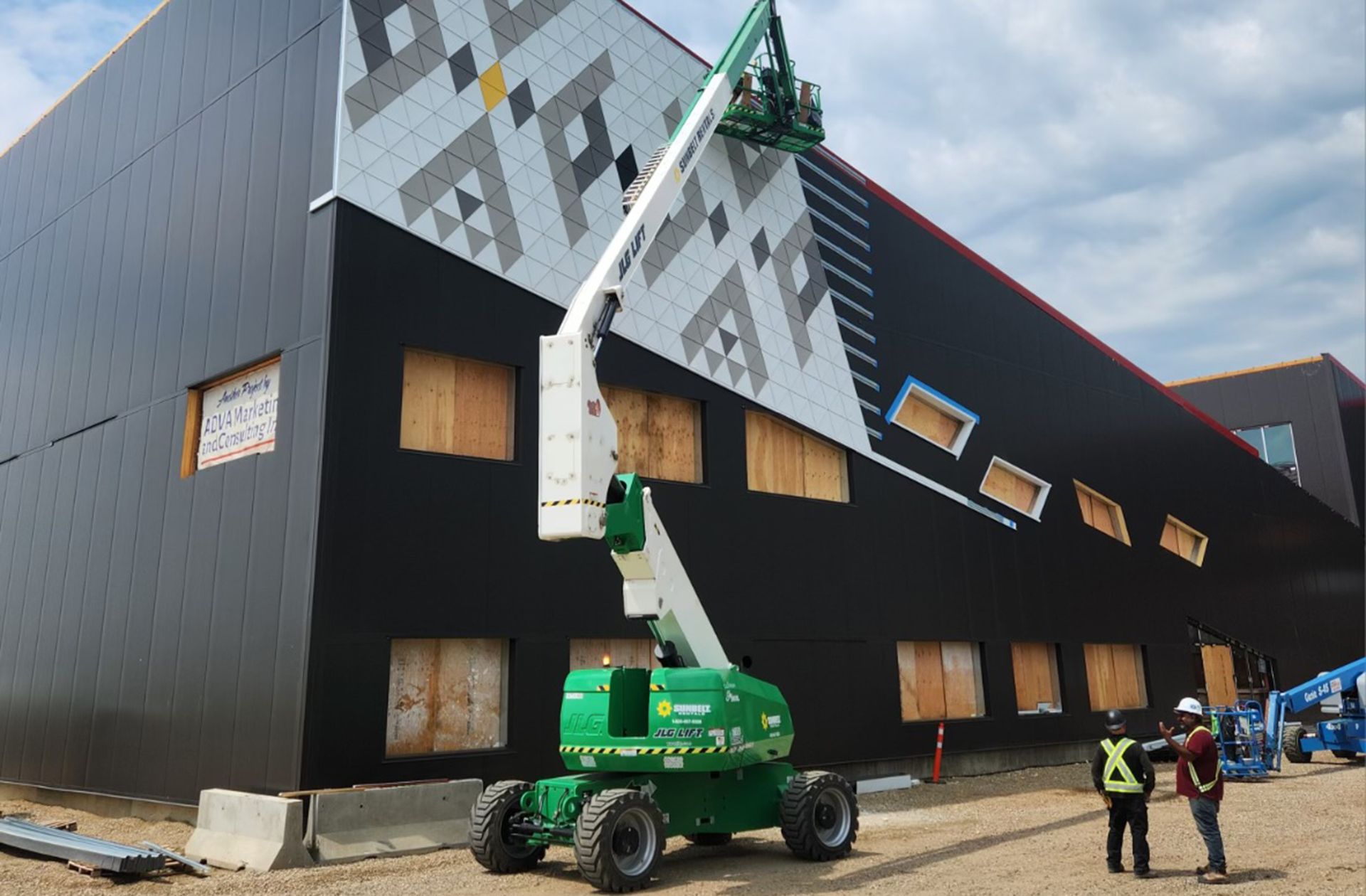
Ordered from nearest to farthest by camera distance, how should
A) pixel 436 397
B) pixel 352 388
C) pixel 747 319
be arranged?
1. pixel 352 388
2. pixel 436 397
3. pixel 747 319

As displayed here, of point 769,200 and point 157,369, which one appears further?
point 769,200

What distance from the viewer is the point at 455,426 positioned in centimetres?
1566

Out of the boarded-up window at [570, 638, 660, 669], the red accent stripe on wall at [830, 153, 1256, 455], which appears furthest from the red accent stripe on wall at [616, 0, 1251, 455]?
the boarded-up window at [570, 638, 660, 669]

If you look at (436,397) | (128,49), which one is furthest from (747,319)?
(128,49)

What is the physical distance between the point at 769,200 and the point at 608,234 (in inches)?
186

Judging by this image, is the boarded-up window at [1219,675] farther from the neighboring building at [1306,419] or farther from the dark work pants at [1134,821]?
the dark work pants at [1134,821]

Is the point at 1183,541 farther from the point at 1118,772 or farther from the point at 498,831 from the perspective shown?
the point at 498,831

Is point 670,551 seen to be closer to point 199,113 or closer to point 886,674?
point 886,674

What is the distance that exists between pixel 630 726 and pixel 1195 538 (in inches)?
972

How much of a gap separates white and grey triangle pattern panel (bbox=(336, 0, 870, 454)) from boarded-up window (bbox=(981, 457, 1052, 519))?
4266 millimetres

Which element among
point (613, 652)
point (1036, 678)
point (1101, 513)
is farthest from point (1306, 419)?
point (613, 652)

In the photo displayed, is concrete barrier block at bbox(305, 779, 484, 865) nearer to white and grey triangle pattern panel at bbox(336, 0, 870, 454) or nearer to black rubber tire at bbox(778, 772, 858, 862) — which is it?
black rubber tire at bbox(778, 772, 858, 862)

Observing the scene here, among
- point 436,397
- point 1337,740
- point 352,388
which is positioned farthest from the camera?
point 1337,740

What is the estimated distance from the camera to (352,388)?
14375 mm
